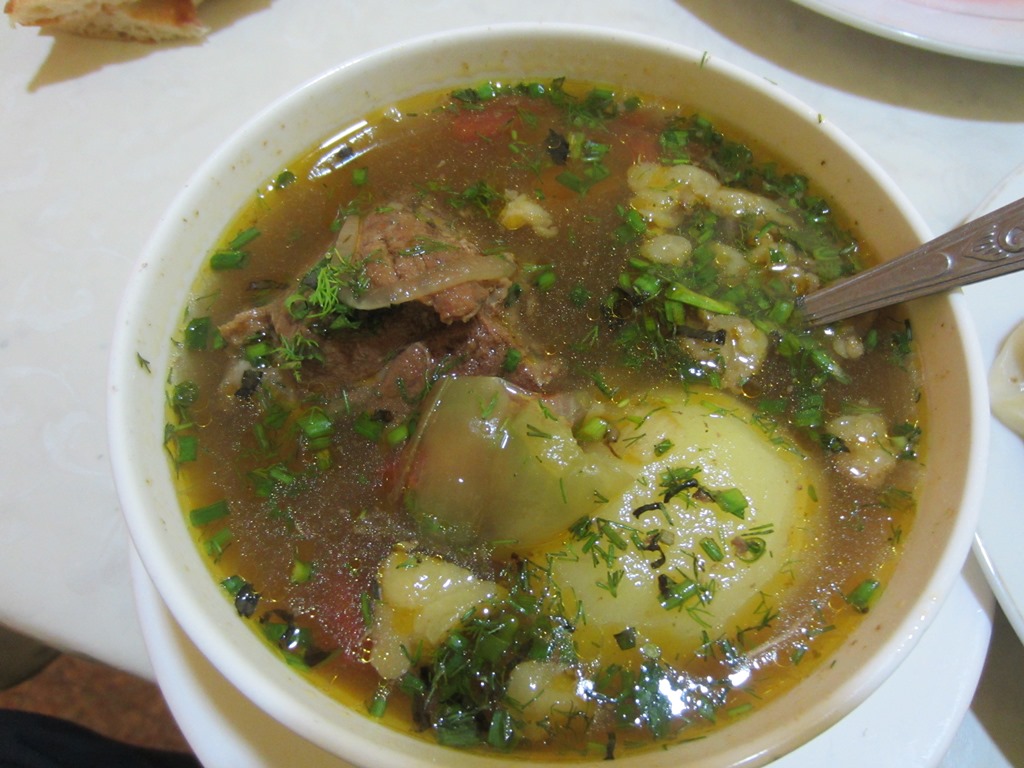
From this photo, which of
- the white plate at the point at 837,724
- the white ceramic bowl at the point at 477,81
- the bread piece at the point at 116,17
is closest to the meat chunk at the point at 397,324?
the white ceramic bowl at the point at 477,81

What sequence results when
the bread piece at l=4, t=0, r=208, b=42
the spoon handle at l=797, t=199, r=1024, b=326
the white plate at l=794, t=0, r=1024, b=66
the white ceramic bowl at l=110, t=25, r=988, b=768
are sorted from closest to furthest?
the white ceramic bowl at l=110, t=25, r=988, b=768 → the spoon handle at l=797, t=199, r=1024, b=326 → the white plate at l=794, t=0, r=1024, b=66 → the bread piece at l=4, t=0, r=208, b=42

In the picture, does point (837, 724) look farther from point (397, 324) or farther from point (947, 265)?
point (397, 324)

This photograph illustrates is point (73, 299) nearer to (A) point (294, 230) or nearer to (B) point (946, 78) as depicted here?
(A) point (294, 230)

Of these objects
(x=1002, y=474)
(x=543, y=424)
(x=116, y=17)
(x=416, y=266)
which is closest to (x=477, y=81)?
(x=416, y=266)

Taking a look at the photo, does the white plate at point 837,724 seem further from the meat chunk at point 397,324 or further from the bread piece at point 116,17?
the bread piece at point 116,17

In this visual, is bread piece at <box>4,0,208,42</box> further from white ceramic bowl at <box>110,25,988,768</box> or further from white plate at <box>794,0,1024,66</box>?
white plate at <box>794,0,1024,66</box>

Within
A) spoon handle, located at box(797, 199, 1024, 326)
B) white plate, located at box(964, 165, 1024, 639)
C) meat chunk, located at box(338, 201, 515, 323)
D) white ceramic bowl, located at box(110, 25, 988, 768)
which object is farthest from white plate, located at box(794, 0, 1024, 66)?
meat chunk, located at box(338, 201, 515, 323)
